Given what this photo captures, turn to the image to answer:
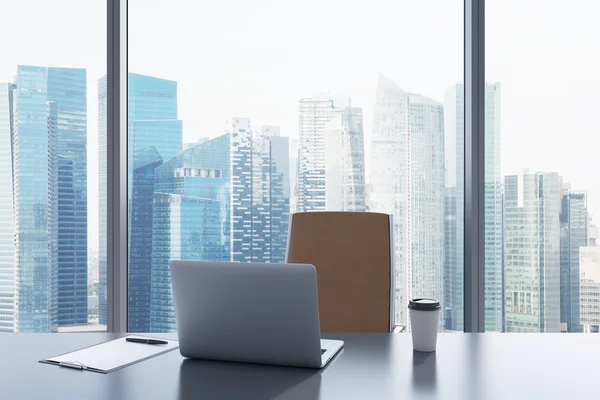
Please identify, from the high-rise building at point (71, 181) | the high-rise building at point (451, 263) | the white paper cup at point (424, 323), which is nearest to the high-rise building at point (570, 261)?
the high-rise building at point (451, 263)

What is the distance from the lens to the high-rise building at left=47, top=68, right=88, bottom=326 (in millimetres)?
3352

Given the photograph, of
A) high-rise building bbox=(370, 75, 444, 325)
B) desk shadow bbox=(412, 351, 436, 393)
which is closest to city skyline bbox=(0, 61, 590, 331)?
high-rise building bbox=(370, 75, 444, 325)

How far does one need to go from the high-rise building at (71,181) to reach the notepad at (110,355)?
186cm

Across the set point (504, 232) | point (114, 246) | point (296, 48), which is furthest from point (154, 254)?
point (504, 232)

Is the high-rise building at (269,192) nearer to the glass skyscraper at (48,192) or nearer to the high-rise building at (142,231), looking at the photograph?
the high-rise building at (142,231)

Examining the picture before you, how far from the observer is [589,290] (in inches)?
128

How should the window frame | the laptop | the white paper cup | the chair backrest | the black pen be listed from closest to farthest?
the laptop, the white paper cup, the black pen, the chair backrest, the window frame

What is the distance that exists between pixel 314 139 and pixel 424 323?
6.56ft

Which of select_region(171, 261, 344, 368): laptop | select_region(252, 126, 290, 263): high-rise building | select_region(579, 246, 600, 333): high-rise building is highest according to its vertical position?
select_region(252, 126, 290, 263): high-rise building

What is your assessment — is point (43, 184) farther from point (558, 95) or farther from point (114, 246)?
point (558, 95)

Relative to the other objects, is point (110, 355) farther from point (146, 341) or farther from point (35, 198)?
point (35, 198)

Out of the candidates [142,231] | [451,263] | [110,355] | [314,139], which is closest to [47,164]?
[142,231]

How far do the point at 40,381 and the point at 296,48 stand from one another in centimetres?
252

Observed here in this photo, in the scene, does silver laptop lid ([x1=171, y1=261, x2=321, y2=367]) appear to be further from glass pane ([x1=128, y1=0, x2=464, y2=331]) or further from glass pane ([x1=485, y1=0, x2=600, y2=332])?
glass pane ([x1=485, y1=0, x2=600, y2=332])
